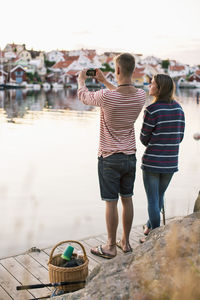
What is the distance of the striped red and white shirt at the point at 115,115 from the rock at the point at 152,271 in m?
1.27

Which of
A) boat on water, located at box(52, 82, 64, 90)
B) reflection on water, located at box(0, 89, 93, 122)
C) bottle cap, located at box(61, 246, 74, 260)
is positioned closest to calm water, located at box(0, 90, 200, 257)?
bottle cap, located at box(61, 246, 74, 260)

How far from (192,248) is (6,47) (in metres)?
114

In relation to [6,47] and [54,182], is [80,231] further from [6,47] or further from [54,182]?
[6,47]

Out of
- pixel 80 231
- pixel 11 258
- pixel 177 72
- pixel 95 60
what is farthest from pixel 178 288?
Result: pixel 177 72

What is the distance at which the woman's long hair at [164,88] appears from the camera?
134 inches

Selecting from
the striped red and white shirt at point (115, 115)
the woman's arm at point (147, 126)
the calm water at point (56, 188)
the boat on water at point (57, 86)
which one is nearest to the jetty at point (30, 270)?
the calm water at point (56, 188)

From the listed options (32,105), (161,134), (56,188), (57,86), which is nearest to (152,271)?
(161,134)

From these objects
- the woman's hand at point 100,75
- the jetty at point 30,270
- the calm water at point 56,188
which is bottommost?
the calm water at point 56,188

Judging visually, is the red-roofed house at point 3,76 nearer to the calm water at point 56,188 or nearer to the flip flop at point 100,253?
the calm water at point 56,188

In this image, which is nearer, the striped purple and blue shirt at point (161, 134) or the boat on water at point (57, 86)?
the striped purple and blue shirt at point (161, 134)

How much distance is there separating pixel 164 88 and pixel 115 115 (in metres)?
0.48

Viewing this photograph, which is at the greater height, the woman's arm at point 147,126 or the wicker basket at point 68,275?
the woman's arm at point 147,126

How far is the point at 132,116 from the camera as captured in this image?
130 inches

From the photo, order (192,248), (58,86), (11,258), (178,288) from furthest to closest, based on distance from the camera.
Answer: (58,86) < (11,258) < (192,248) < (178,288)
